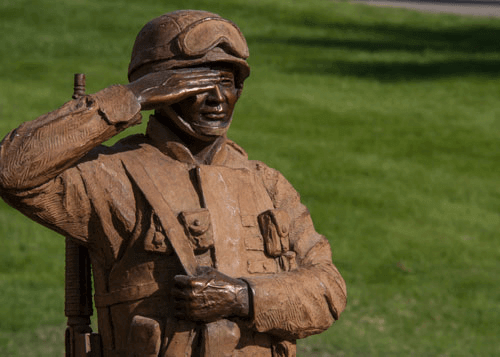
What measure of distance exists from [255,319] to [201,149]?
98 cm

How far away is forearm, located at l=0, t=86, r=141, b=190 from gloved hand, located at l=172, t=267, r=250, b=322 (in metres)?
0.79

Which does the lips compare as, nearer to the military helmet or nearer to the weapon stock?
the military helmet

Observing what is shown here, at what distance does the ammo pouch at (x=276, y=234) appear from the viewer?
5.61 metres

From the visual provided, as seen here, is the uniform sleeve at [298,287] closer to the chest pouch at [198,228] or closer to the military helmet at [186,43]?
the chest pouch at [198,228]

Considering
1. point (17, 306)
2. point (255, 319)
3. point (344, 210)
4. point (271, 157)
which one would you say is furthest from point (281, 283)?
point (271, 157)

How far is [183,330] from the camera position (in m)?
5.26

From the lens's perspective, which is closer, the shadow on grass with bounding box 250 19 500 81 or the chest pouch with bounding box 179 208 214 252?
the chest pouch with bounding box 179 208 214 252

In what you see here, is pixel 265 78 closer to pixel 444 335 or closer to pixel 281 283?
pixel 444 335

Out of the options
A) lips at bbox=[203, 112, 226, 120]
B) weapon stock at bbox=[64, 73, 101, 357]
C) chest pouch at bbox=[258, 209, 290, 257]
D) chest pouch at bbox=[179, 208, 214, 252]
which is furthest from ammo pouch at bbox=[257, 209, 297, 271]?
weapon stock at bbox=[64, 73, 101, 357]

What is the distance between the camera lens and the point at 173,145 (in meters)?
5.61

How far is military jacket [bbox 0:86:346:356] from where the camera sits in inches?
200

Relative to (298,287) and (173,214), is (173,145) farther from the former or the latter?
(298,287)

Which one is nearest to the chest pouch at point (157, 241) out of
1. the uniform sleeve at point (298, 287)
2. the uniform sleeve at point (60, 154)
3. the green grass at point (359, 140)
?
the uniform sleeve at point (60, 154)

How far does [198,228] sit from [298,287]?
0.61m
